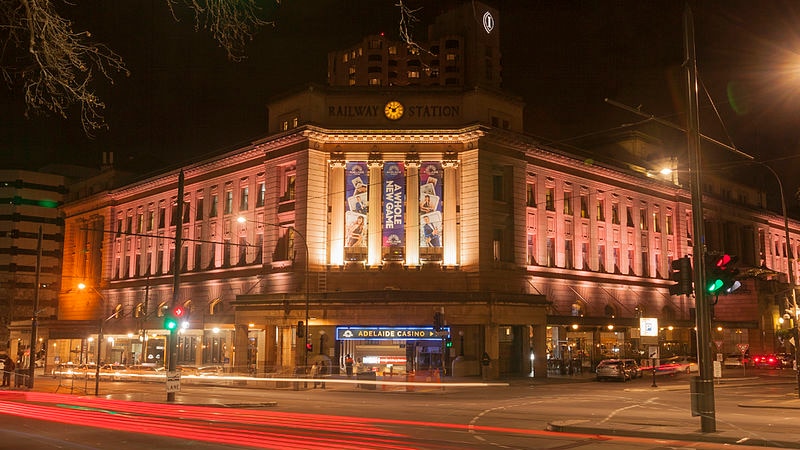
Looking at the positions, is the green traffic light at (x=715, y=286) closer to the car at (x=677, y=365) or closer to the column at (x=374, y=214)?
the column at (x=374, y=214)

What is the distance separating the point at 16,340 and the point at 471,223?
61745 mm

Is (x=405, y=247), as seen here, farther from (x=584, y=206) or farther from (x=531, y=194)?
(x=584, y=206)

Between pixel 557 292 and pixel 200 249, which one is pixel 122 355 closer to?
pixel 200 249

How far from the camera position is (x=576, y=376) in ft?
169

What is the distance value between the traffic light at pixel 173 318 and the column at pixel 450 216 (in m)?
26.1

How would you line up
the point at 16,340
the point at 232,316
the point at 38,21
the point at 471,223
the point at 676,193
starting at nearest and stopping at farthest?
the point at 38,21
the point at 471,223
the point at 232,316
the point at 676,193
the point at 16,340

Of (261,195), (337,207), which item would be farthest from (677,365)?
(261,195)

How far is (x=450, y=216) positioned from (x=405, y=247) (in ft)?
13.0

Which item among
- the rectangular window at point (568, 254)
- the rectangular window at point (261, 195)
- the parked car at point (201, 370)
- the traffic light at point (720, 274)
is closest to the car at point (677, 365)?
the rectangular window at point (568, 254)

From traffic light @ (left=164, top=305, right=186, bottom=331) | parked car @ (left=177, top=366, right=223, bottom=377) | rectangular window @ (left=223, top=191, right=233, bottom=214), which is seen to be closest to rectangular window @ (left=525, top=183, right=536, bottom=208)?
rectangular window @ (left=223, top=191, right=233, bottom=214)

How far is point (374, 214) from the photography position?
171 feet

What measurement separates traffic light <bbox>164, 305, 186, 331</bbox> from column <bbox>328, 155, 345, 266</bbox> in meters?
23.9

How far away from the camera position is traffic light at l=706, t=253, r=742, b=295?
55.9 feet

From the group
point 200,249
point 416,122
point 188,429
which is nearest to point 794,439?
point 188,429
